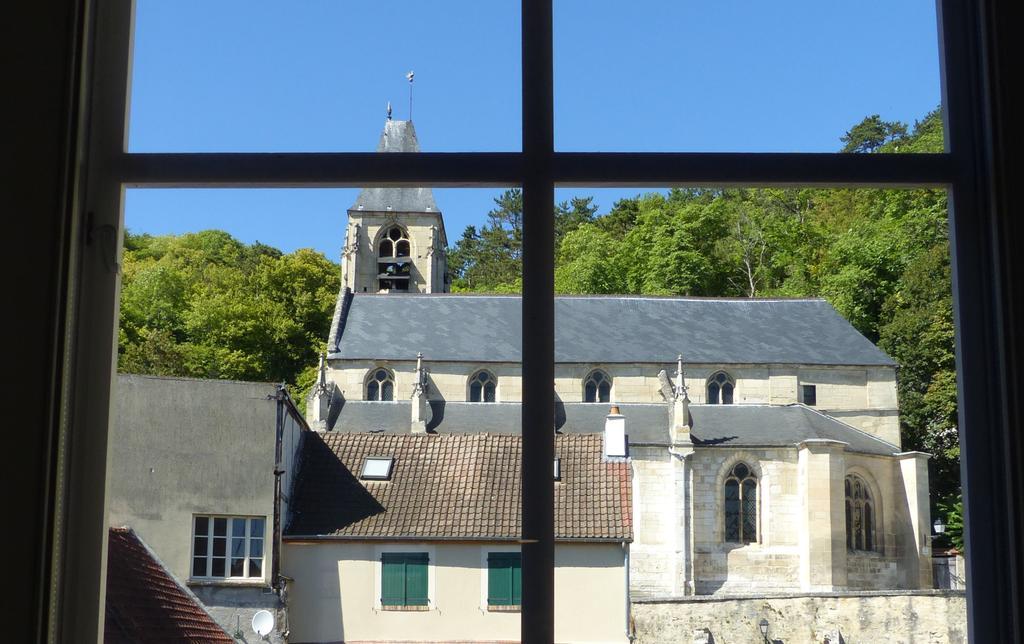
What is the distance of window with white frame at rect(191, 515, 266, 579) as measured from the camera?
318 inches

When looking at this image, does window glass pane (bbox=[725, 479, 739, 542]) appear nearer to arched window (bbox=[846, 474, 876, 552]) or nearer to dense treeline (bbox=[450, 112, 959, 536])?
arched window (bbox=[846, 474, 876, 552])

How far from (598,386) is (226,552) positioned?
1546 centimetres

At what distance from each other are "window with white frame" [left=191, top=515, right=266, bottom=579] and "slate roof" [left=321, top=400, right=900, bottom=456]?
11.7 metres

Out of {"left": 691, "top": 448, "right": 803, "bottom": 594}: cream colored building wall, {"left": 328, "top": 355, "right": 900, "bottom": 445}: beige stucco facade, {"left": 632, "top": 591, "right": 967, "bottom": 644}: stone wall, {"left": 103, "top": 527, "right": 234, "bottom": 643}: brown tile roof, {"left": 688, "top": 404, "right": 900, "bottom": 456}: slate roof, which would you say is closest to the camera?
{"left": 103, "top": 527, "right": 234, "bottom": 643}: brown tile roof

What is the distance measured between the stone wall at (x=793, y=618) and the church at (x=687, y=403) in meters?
2.61

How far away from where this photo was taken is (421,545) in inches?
367

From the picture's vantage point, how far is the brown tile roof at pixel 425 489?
8.95m

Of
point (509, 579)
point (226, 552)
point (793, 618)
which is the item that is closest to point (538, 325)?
point (509, 579)

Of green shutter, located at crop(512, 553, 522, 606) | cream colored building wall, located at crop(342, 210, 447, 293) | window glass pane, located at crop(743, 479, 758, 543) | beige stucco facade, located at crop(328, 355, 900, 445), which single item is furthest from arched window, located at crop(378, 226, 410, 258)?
green shutter, located at crop(512, 553, 522, 606)

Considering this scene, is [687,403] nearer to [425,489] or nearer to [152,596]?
[425,489]

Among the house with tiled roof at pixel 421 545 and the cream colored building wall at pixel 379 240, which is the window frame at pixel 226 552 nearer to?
the house with tiled roof at pixel 421 545

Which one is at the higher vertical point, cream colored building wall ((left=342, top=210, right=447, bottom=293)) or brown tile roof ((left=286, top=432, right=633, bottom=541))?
cream colored building wall ((left=342, top=210, right=447, bottom=293))

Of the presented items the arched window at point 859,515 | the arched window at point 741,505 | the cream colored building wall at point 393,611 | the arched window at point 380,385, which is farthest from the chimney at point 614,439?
the arched window at point 380,385

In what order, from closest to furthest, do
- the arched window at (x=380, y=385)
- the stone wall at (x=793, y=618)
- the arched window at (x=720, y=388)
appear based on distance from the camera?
the stone wall at (x=793, y=618) < the arched window at (x=380, y=385) < the arched window at (x=720, y=388)
